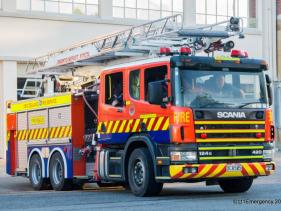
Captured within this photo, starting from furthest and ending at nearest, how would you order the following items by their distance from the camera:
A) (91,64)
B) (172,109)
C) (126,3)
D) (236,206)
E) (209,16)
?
(209,16), (126,3), (91,64), (172,109), (236,206)

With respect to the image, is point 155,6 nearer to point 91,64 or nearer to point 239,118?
point 91,64

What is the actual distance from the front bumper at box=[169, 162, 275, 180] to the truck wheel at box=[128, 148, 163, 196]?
0.61 m

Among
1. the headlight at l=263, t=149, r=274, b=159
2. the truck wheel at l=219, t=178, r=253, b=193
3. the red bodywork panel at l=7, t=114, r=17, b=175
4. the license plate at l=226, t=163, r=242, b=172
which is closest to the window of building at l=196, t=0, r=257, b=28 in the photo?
the red bodywork panel at l=7, t=114, r=17, b=175

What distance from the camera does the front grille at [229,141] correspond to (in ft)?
41.8

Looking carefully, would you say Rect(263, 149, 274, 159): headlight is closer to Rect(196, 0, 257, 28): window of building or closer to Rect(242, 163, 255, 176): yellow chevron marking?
Rect(242, 163, 255, 176): yellow chevron marking

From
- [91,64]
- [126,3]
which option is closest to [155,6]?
[126,3]

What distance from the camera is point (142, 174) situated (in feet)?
43.7

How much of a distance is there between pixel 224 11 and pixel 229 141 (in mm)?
20496

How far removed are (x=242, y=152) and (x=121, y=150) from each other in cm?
239

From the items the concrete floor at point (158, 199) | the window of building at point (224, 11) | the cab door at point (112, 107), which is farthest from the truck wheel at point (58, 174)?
the window of building at point (224, 11)

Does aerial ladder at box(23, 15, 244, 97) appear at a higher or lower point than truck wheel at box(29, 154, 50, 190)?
higher

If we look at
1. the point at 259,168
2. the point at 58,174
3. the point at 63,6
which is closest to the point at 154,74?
the point at 259,168

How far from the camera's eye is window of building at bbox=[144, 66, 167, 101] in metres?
13.0

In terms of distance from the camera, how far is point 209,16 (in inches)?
1266
